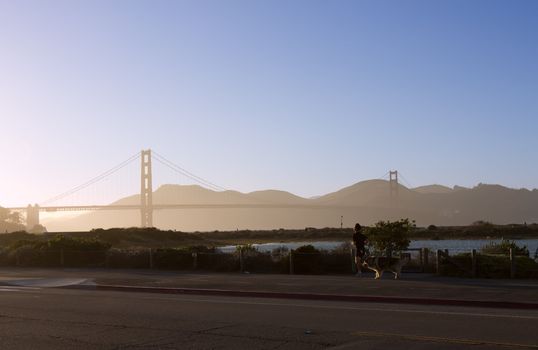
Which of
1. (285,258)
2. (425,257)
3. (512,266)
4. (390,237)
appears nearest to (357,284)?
(512,266)

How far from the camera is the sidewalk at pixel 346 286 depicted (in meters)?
17.5

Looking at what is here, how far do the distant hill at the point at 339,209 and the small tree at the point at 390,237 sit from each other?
266 feet

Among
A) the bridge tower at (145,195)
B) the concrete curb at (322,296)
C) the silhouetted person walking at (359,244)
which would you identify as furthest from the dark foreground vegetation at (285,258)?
the bridge tower at (145,195)

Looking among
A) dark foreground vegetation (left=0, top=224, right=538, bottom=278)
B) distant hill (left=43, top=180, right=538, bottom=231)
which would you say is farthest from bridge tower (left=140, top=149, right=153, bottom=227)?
dark foreground vegetation (left=0, top=224, right=538, bottom=278)

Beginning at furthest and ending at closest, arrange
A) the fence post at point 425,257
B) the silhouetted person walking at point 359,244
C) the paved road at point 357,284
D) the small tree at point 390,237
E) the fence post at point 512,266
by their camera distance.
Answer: the small tree at point 390,237 → the fence post at point 425,257 → the silhouetted person walking at point 359,244 → the fence post at point 512,266 → the paved road at point 357,284

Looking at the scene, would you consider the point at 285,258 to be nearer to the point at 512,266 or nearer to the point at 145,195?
the point at 512,266

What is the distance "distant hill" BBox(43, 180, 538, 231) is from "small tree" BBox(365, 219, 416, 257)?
266 feet

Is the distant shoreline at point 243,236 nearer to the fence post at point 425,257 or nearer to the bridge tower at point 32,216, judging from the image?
the bridge tower at point 32,216

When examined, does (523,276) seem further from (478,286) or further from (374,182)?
(374,182)

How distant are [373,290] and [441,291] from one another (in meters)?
1.69

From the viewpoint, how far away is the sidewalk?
17.5 meters

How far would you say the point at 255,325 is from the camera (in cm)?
1327

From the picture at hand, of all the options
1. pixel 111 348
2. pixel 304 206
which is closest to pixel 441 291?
pixel 111 348

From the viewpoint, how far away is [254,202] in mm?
129875
